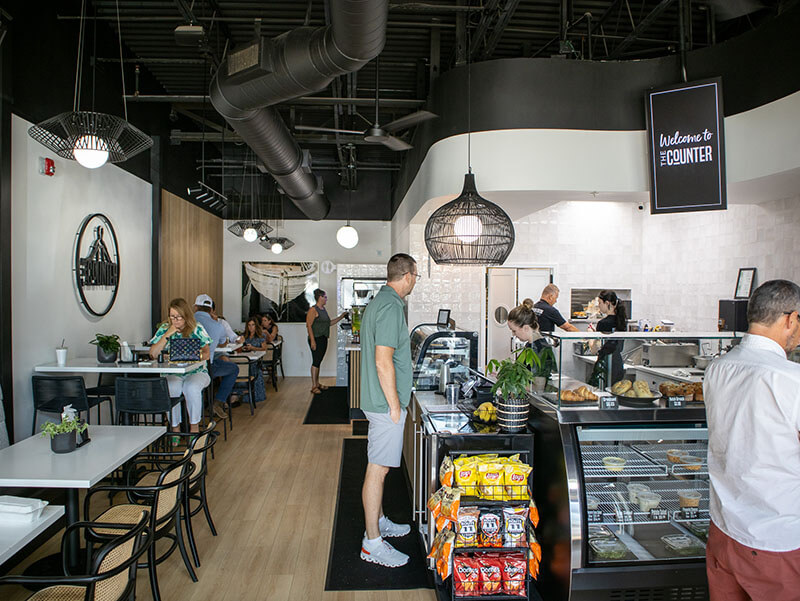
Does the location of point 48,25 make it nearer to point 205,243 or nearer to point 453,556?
point 205,243

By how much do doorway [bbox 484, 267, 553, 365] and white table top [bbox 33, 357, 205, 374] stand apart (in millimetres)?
4584

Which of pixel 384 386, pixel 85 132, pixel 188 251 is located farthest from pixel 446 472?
pixel 188 251

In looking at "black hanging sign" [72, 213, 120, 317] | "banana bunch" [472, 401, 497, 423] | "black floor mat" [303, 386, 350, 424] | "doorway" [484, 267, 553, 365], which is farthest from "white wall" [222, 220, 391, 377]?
"banana bunch" [472, 401, 497, 423]

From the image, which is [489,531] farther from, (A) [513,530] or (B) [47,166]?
(B) [47,166]

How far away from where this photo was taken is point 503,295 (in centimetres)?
845

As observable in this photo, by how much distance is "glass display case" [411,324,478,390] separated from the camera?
411cm

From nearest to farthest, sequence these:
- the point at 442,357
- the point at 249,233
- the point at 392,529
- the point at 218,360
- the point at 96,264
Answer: the point at 392,529
the point at 442,357
the point at 96,264
the point at 218,360
the point at 249,233

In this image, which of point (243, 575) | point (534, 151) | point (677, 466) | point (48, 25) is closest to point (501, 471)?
point (677, 466)

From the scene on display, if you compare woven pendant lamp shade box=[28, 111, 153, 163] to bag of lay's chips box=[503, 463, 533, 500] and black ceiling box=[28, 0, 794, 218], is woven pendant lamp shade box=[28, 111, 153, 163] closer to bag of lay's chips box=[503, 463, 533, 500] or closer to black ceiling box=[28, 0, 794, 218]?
black ceiling box=[28, 0, 794, 218]

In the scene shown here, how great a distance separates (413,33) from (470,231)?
9.76ft

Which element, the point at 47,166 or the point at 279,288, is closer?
the point at 47,166

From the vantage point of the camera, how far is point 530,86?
4703mm

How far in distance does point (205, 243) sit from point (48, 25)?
4.88 m

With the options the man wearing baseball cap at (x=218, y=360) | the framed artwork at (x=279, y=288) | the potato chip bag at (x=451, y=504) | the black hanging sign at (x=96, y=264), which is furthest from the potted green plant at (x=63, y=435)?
the framed artwork at (x=279, y=288)
